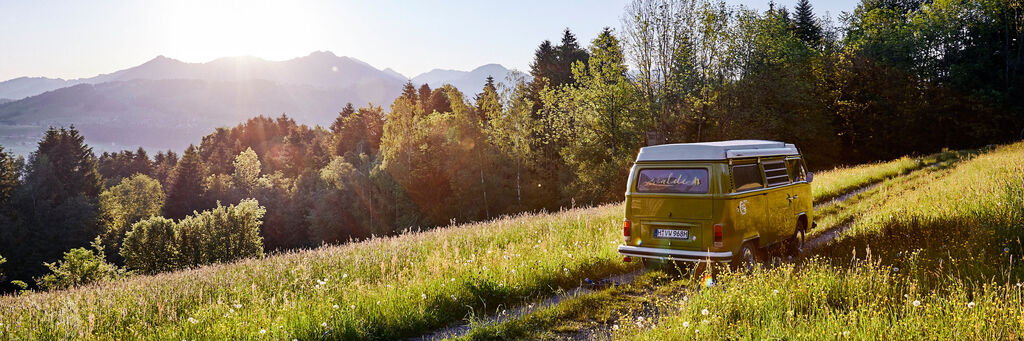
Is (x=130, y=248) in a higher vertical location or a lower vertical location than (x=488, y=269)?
lower

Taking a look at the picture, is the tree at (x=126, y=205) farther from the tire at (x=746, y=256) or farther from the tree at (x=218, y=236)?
the tire at (x=746, y=256)

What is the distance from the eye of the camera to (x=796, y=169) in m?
10.4

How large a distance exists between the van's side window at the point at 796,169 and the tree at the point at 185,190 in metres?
86.7

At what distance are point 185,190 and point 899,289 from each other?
92.1m

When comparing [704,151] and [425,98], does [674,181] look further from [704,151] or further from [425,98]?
[425,98]

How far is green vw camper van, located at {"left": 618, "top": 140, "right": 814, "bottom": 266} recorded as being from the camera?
26.5ft

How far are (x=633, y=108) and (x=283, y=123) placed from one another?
10700cm

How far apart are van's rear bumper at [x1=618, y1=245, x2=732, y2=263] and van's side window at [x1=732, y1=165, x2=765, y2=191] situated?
3.90 feet

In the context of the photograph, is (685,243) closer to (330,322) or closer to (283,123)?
(330,322)

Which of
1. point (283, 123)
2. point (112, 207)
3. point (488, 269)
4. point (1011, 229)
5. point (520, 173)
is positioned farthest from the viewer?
point (283, 123)

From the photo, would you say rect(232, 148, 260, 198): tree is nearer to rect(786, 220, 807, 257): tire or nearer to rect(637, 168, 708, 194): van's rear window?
rect(637, 168, 708, 194): van's rear window

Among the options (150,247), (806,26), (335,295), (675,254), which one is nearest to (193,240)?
(150,247)

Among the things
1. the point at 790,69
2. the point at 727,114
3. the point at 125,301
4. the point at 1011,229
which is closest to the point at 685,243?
the point at 1011,229

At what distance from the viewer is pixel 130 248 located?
138 feet
